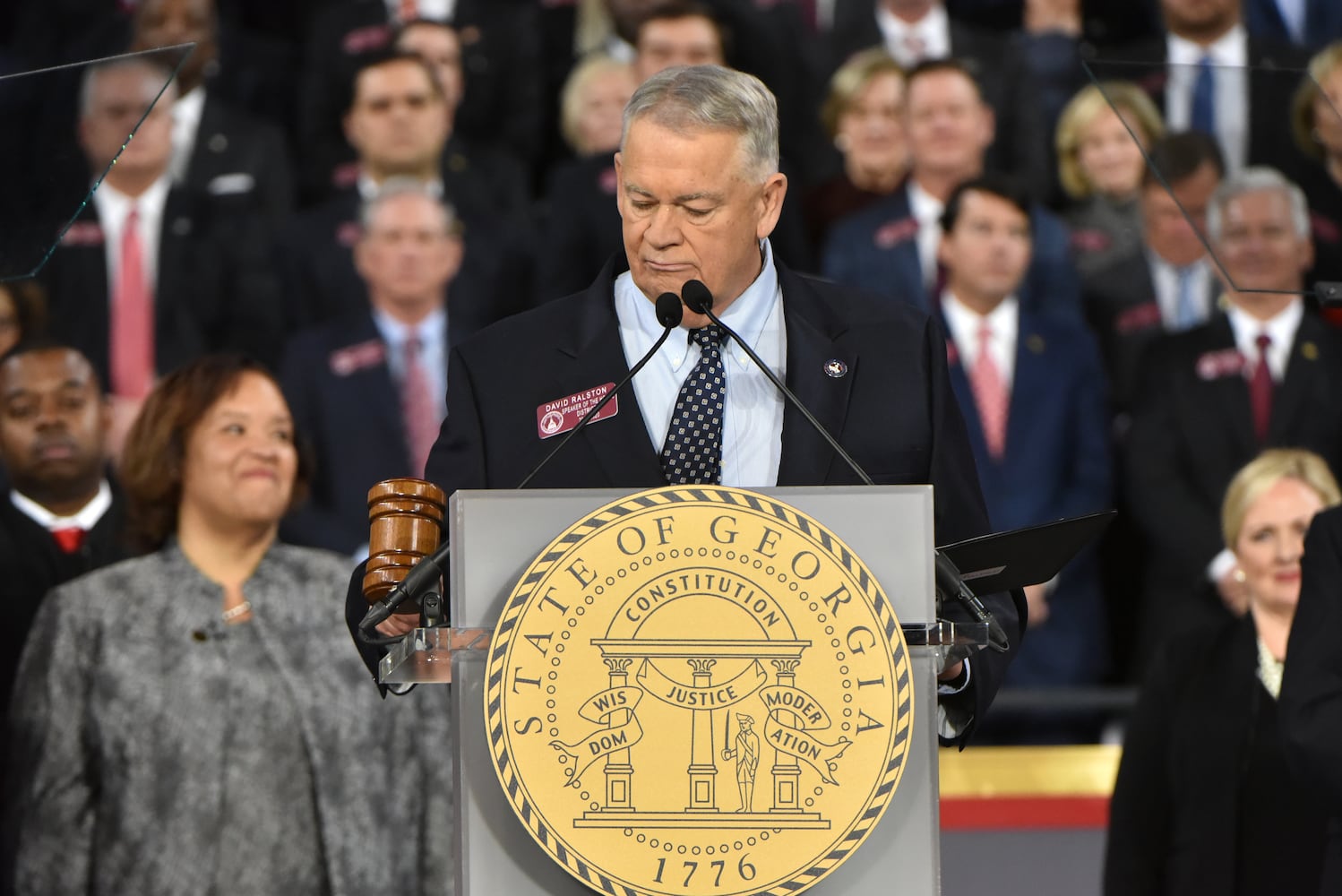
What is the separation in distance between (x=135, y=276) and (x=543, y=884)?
383 cm

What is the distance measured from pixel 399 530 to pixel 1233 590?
10.8ft

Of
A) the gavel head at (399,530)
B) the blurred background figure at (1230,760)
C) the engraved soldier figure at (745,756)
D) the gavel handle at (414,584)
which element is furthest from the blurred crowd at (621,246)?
the engraved soldier figure at (745,756)

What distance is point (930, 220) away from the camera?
17.2 ft

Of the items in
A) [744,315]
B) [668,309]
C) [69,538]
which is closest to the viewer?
[668,309]

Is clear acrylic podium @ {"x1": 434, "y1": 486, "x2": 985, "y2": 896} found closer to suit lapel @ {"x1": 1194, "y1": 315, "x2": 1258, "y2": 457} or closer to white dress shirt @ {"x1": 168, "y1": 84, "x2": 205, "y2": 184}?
suit lapel @ {"x1": 1194, "y1": 315, "x2": 1258, "y2": 457}

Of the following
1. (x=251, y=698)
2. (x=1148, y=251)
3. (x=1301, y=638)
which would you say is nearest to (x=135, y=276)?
(x=251, y=698)

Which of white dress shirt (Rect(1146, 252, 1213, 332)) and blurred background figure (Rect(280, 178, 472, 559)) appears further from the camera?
white dress shirt (Rect(1146, 252, 1213, 332))

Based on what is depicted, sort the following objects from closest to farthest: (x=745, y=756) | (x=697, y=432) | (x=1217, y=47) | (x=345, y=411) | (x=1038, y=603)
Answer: (x=745, y=756) → (x=697, y=432) → (x=1038, y=603) → (x=345, y=411) → (x=1217, y=47)

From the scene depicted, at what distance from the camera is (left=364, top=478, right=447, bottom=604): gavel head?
6.05ft

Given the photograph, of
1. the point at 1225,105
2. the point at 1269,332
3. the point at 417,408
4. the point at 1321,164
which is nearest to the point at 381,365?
the point at 417,408

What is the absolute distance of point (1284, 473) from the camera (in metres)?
4.18

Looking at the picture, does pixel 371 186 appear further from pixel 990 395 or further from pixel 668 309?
pixel 668 309

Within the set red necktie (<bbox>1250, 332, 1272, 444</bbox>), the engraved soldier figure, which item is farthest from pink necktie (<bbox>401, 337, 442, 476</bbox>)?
the engraved soldier figure

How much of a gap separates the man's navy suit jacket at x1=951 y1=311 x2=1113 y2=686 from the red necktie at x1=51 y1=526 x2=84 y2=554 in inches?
85.3
